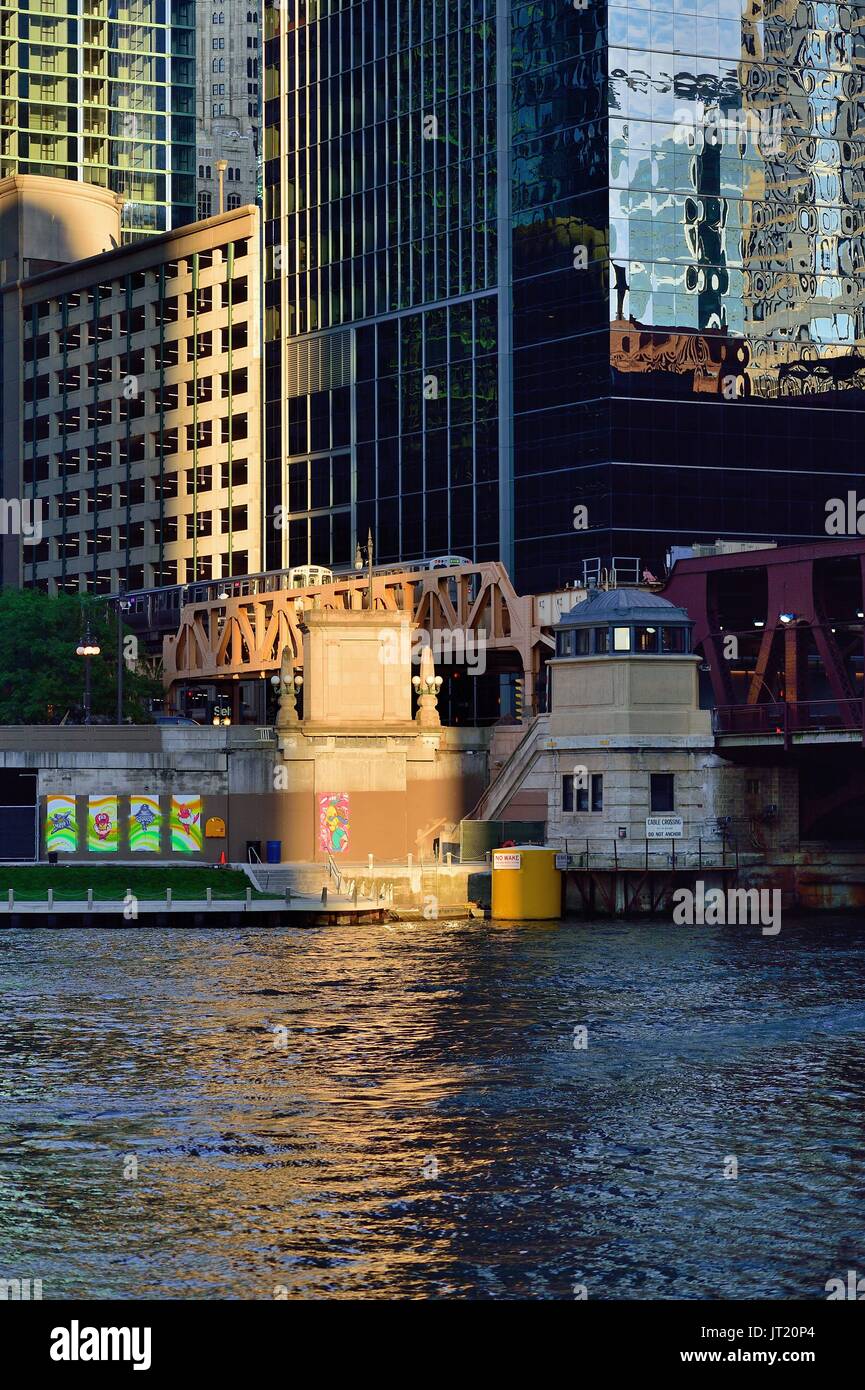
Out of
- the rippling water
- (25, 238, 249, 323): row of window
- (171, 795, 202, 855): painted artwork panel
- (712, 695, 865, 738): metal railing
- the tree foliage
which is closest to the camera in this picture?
the rippling water

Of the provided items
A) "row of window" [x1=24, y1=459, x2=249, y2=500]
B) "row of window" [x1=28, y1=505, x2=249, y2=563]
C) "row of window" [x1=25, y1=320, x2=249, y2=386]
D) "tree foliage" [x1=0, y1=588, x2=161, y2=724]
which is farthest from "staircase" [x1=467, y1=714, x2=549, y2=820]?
"row of window" [x1=25, y1=320, x2=249, y2=386]

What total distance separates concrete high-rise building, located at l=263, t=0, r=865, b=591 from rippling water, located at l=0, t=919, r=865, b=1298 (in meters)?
79.8

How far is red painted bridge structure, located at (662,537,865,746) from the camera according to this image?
325 feet

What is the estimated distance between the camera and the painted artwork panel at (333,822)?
11075 centimetres

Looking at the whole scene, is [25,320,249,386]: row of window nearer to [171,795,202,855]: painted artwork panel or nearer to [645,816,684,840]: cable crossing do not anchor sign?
[171,795,202,855]: painted artwork panel

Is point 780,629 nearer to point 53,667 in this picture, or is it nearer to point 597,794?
point 597,794

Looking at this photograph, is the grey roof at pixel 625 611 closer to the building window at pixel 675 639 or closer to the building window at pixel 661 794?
the building window at pixel 675 639

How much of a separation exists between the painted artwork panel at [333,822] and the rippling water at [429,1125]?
32.9 m

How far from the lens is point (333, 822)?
365 ft

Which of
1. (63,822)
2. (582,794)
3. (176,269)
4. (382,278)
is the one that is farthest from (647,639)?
A: (176,269)

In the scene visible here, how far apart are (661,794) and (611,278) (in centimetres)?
5912

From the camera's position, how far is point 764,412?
155 m

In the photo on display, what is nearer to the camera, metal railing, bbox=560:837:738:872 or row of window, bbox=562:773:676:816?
metal railing, bbox=560:837:738:872

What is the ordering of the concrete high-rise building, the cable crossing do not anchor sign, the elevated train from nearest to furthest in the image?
the cable crossing do not anchor sign → the elevated train → the concrete high-rise building
